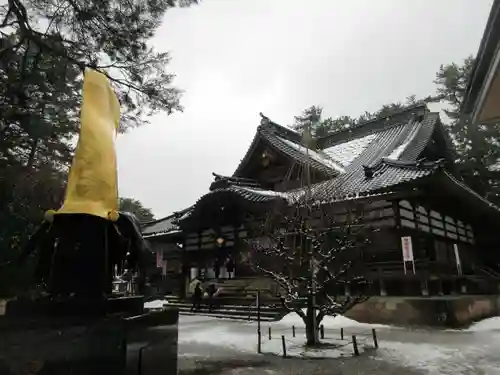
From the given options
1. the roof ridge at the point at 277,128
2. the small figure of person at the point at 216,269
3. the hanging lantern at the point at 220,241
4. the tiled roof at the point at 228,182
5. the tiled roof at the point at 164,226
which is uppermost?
the roof ridge at the point at 277,128

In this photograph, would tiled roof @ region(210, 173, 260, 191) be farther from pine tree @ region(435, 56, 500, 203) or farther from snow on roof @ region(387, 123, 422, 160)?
pine tree @ region(435, 56, 500, 203)

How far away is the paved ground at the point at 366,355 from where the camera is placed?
6.18 meters

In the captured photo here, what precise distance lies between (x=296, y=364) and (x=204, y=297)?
11542 mm

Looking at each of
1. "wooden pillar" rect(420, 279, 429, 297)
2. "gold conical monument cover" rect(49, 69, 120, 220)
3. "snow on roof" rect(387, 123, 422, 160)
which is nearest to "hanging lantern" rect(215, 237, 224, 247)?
"snow on roof" rect(387, 123, 422, 160)

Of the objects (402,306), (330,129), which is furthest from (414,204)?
(330,129)

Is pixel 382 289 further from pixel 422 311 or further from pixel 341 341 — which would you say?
pixel 341 341

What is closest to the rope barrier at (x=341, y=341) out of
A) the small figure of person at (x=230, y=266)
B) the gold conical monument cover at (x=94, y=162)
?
the gold conical monument cover at (x=94, y=162)

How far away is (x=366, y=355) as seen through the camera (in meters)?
7.20

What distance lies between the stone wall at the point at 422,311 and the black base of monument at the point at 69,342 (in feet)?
35.4

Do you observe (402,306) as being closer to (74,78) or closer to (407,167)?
(407,167)

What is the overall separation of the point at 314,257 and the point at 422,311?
16.5 ft

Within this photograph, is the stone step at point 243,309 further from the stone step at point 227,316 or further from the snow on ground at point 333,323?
the snow on ground at point 333,323

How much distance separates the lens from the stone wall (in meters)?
11.5

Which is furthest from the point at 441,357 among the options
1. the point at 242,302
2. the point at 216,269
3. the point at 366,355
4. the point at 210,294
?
the point at 216,269
